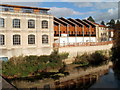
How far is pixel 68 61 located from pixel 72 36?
12635 mm

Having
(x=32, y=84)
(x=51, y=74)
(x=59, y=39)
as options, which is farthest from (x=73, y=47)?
(x=32, y=84)

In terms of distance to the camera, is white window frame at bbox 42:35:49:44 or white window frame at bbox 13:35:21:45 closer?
white window frame at bbox 13:35:21:45

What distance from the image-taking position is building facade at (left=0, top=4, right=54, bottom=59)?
2558cm

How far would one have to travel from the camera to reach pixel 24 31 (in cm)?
2711

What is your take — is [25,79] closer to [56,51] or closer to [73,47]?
[56,51]

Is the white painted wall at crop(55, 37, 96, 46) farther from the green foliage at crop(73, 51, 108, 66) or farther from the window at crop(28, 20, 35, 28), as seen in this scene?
the window at crop(28, 20, 35, 28)

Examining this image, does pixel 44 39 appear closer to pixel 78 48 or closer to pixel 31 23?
pixel 31 23

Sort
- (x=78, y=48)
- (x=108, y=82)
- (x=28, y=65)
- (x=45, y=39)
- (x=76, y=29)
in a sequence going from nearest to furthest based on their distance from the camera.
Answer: (x=108, y=82) < (x=28, y=65) < (x=45, y=39) < (x=78, y=48) < (x=76, y=29)

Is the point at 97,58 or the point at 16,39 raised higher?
the point at 16,39

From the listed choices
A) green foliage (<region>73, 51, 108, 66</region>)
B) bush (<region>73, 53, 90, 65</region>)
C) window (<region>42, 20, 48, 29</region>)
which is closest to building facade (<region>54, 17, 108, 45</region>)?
bush (<region>73, 53, 90, 65</region>)

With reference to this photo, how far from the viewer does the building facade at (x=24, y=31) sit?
25578 mm

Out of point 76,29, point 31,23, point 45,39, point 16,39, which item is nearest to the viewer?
point 16,39

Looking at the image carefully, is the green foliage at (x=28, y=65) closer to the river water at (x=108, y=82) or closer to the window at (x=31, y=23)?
the window at (x=31, y=23)

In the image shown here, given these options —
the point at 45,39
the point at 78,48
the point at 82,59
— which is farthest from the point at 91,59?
the point at 45,39
